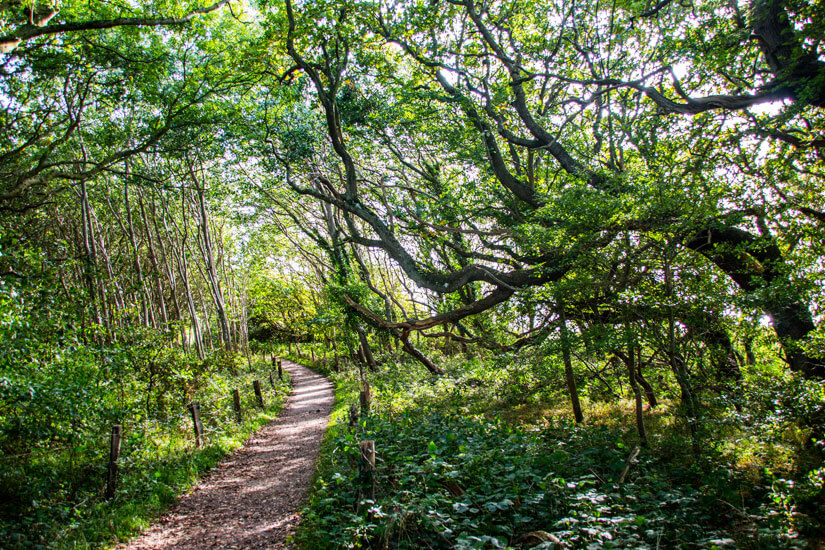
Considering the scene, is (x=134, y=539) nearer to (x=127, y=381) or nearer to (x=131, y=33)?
(x=127, y=381)

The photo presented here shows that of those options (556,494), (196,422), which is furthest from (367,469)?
(196,422)

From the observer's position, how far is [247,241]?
21.0 metres

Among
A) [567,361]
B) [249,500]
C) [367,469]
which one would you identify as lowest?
[249,500]

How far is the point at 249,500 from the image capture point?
21.1ft

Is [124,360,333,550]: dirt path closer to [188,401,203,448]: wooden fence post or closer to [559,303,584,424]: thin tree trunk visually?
[188,401,203,448]: wooden fence post

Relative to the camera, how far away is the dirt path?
5.24m

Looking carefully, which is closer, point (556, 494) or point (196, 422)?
point (556, 494)

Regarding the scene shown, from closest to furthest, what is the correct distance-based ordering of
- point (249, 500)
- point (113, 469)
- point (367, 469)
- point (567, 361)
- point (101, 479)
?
point (367, 469) < point (113, 469) < point (101, 479) < point (249, 500) < point (567, 361)

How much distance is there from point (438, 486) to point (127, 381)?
23.3ft

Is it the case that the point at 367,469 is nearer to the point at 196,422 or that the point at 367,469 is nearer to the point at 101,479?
the point at 101,479

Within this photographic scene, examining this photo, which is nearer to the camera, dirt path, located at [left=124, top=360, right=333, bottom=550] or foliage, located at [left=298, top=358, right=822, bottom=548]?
foliage, located at [left=298, top=358, right=822, bottom=548]

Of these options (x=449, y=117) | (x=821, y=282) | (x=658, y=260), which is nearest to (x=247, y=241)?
(x=449, y=117)

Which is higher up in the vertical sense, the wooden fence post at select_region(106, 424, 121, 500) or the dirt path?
the wooden fence post at select_region(106, 424, 121, 500)

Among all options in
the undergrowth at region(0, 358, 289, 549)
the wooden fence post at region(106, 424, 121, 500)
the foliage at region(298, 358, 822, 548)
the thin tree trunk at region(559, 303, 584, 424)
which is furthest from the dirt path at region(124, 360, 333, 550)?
the thin tree trunk at region(559, 303, 584, 424)
